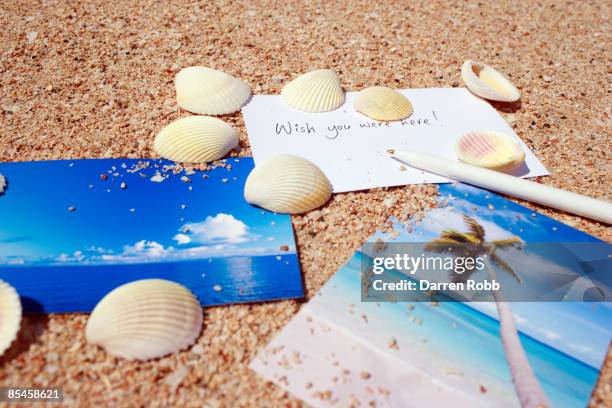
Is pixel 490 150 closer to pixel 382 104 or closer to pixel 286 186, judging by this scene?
pixel 382 104

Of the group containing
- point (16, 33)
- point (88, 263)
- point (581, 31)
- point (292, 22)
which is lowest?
point (88, 263)

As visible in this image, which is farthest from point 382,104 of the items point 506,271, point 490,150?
point 506,271

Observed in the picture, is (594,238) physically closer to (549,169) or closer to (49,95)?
(549,169)

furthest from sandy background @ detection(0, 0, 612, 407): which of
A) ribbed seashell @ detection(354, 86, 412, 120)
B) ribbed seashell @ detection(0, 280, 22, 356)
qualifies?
ribbed seashell @ detection(354, 86, 412, 120)

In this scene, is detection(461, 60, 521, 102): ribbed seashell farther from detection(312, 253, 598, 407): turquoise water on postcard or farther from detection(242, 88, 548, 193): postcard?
detection(312, 253, 598, 407): turquoise water on postcard

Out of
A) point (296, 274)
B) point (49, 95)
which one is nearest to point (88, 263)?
point (296, 274)

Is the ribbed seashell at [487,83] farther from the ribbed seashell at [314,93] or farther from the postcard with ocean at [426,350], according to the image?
the postcard with ocean at [426,350]
